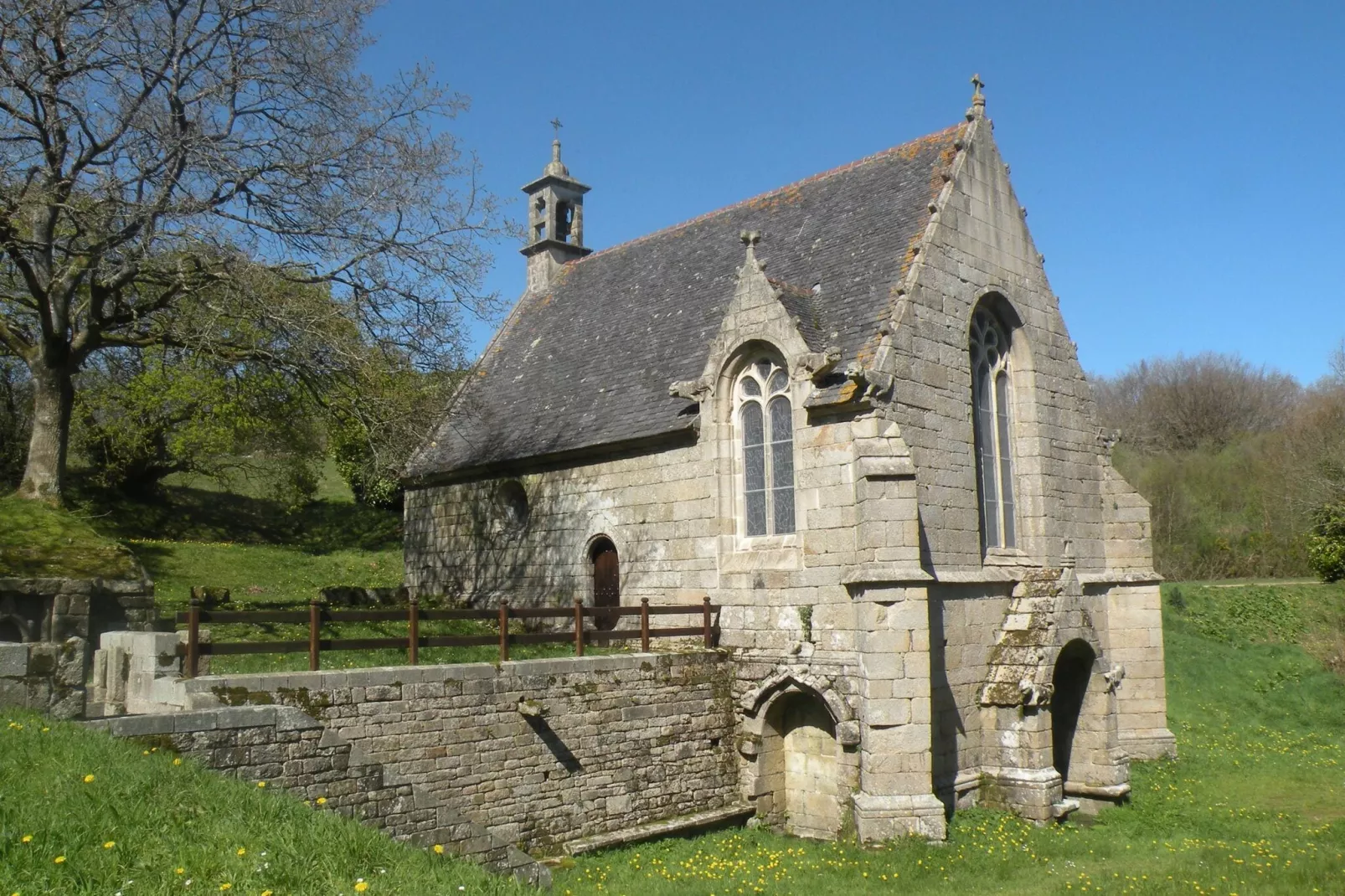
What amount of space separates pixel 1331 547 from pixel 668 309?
72.7ft

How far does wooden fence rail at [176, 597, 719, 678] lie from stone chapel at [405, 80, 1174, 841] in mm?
717

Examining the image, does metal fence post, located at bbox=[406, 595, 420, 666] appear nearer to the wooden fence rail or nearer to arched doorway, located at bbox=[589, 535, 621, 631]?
the wooden fence rail

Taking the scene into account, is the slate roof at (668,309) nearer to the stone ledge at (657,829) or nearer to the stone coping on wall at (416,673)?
the stone coping on wall at (416,673)

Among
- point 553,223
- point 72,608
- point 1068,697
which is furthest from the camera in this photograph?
point 553,223

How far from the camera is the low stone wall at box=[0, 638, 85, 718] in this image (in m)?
8.84

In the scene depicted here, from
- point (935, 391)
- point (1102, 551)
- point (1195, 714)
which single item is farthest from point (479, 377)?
point (1195, 714)

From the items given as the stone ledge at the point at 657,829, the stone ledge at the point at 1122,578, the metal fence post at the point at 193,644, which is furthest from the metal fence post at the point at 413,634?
the stone ledge at the point at 1122,578

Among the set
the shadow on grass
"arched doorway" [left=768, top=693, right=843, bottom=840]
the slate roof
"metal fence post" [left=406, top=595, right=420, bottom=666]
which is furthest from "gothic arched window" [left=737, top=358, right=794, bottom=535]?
the shadow on grass

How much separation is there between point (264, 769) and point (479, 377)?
14697 mm

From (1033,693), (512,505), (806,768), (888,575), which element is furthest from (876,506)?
(512,505)

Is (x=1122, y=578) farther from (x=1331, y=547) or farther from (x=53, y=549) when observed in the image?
(x=1331, y=547)

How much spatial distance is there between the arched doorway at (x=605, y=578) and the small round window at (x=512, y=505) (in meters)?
2.39

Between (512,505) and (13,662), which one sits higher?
(512,505)

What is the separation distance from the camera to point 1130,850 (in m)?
12.9
